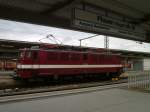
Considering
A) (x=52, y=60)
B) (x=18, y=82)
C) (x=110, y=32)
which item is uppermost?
(x=110, y=32)

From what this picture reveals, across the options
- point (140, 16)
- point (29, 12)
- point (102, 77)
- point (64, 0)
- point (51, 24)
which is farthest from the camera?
point (102, 77)

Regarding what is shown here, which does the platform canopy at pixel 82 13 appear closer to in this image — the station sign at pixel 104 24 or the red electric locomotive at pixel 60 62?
the station sign at pixel 104 24

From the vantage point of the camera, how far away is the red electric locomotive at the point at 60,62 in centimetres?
1508

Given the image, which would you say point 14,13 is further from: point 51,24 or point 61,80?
point 61,80

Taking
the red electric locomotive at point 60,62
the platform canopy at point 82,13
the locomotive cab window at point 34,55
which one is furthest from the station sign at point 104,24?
the locomotive cab window at point 34,55

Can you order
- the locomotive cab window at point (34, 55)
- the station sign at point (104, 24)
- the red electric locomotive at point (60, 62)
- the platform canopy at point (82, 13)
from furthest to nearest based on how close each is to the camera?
1. the locomotive cab window at point (34, 55)
2. the red electric locomotive at point (60, 62)
3. the station sign at point (104, 24)
4. the platform canopy at point (82, 13)


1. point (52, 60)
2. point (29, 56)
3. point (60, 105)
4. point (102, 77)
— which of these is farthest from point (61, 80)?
point (60, 105)

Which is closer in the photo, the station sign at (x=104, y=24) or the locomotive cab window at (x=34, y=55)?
the station sign at (x=104, y=24)

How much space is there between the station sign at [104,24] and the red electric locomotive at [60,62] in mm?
9176

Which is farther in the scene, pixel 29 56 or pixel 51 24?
pixel 29 56

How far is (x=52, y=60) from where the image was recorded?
52.2 feet

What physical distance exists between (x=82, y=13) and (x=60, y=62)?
1077 centimetres

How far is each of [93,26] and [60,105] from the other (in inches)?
110

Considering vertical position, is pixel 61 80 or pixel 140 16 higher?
pixel 140 16
